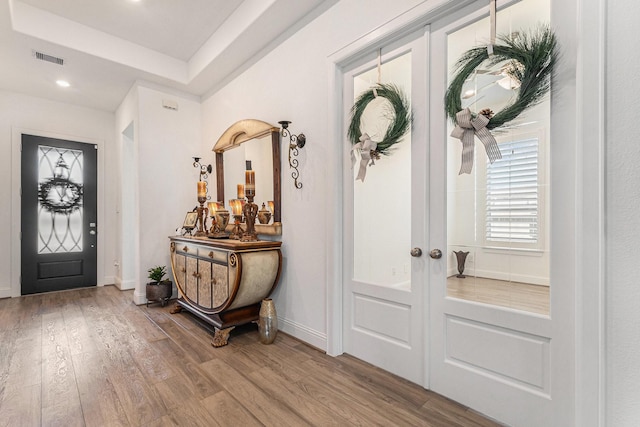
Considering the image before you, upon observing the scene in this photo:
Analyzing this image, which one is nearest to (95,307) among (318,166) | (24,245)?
(24,245)

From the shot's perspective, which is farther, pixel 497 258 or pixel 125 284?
pixel 125 284

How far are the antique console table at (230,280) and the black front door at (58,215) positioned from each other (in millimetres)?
3030

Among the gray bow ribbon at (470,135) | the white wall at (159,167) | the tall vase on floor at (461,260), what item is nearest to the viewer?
the gray bow ribbon at (470,135)

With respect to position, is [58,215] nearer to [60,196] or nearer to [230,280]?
[60,196]

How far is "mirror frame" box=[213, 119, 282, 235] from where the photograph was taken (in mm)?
3018

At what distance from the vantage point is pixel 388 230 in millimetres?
2207

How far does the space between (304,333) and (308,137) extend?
1.75 meters

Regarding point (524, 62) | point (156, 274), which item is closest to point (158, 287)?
point (156, 274)

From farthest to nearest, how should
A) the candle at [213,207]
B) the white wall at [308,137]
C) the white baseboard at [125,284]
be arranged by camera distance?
the white baseboard at [125,284], the candle at [213,207], the white wall at [308,137]

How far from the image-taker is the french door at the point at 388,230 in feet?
6.56

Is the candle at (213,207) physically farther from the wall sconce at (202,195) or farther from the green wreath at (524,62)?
the green wreath at (524,62)

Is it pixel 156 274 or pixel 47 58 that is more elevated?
pixel 47 58

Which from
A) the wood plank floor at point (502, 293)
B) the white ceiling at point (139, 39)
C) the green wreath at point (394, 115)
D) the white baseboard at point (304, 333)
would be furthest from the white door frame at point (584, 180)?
the white ceiling at point (139, 39)

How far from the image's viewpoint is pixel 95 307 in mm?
3854
